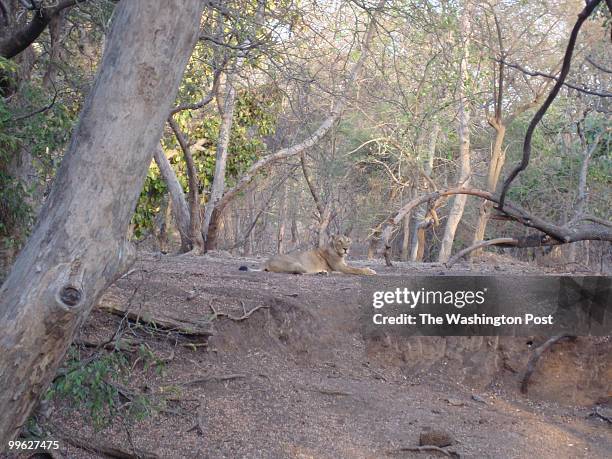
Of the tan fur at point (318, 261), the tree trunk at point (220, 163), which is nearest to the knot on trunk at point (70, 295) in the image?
the tan fur at point (318, 261)

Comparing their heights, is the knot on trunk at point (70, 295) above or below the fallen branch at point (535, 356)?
above

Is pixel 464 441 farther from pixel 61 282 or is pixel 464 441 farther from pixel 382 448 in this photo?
pixel 61 282

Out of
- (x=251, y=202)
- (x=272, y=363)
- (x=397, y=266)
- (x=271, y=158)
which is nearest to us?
(x=272, y=363)

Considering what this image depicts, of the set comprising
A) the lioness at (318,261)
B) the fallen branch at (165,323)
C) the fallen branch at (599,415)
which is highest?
the lioness at (318,261)

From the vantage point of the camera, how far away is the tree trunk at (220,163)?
13094mm

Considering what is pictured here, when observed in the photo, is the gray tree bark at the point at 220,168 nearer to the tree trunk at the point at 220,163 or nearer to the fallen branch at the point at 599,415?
the tree trunk at the point at 220,163

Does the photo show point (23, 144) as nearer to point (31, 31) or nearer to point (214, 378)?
point (31, 31)

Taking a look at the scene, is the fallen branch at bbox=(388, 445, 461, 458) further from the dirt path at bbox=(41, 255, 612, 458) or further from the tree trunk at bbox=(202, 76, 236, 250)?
the tree trunk at bbox=(202, 76, 236, 250)

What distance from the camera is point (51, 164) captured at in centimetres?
627

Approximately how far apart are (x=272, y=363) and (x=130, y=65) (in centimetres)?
446

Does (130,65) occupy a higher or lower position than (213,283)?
higher

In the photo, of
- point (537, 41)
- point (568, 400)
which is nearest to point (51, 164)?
point (568, 400)

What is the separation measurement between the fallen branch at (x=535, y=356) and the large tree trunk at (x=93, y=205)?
18.6ft

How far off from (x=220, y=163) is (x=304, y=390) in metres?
7.75
